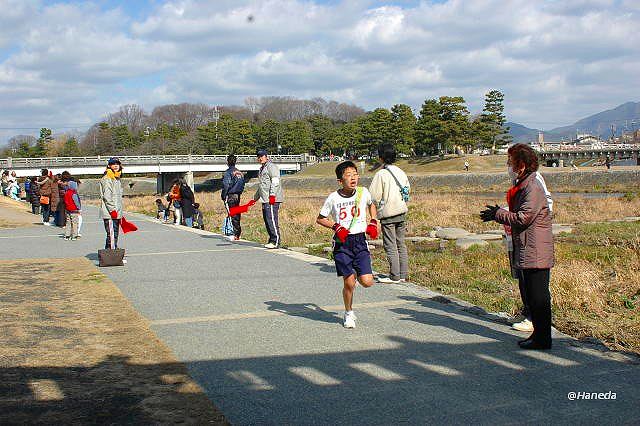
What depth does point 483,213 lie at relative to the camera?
5.17m

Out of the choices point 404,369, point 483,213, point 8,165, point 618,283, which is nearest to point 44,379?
point 404,369

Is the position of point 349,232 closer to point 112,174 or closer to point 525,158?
point 525,158

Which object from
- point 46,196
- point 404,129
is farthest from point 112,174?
point 404,129

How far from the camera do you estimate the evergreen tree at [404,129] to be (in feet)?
257

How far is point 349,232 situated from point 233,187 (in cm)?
787

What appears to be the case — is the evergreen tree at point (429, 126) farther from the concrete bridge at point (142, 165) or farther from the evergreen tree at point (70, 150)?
the evergreen tree at point (70, 150)

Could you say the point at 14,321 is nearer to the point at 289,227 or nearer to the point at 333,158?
the point at 289,227

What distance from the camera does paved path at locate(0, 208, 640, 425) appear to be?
3.81 metres

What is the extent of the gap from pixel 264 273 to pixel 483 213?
15.7ft

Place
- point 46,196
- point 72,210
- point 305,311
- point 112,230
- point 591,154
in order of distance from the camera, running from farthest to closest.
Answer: point 591,154 < point 46,196 < point 72,210 < point 112,230 < point 305,311

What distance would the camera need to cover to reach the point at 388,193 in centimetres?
830

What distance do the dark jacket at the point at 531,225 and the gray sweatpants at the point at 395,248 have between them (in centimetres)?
308

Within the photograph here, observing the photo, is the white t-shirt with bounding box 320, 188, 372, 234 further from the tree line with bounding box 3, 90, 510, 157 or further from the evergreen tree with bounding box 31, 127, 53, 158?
the evergreen tree with bounding box 31, 127, 53, 158

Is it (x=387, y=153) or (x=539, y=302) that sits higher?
(x=387, y=153)
